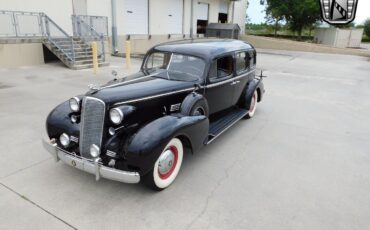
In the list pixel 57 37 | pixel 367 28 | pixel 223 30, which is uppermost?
pixel 367 28

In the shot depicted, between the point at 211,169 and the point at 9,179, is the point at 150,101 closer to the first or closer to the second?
the point at 211,169

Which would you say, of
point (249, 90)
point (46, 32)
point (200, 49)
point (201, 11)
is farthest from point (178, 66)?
point (201, 11)

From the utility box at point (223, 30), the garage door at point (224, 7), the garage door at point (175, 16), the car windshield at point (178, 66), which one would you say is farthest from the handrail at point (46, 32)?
the garage door at point (224, 7)

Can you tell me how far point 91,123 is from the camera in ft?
10.6

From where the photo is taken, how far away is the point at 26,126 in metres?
5.15

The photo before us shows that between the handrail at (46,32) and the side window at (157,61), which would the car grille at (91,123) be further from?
the handrail at (46,32)

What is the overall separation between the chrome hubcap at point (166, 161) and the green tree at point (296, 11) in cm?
3161

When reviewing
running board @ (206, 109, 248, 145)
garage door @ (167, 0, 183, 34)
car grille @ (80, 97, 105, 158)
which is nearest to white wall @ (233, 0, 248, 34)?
garage door @ (167, 0, 183, 34)

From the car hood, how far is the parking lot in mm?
1092

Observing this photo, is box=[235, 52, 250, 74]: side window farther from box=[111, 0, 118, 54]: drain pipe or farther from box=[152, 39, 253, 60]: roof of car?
box=[111, 0, 118, 54]: drain pipe

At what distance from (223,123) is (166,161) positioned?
5.95 feet

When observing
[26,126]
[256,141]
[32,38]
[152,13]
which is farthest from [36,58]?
[256,141]

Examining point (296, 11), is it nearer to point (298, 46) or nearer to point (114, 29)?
point (298, 46)

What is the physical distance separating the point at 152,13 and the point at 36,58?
8968mm
